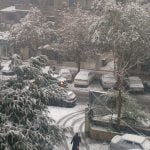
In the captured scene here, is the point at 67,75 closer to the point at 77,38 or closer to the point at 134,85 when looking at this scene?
the point at 77,38

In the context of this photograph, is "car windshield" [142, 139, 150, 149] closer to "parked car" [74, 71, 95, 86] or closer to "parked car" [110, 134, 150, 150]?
"parked car" [110, 134, 150, 150]

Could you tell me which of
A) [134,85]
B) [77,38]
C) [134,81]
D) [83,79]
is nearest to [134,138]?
[134,85]

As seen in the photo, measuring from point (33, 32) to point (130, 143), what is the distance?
943 inches

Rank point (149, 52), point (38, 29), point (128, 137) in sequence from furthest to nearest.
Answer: point (38, 29) → point (149, 52) → point (128, 137)

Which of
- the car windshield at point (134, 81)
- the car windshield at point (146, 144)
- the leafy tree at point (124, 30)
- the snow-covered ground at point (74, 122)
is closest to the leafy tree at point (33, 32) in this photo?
the car windshield at point (134, 81)

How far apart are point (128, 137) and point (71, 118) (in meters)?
7.33

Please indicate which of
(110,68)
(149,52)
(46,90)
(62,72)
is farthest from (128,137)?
(110,68)

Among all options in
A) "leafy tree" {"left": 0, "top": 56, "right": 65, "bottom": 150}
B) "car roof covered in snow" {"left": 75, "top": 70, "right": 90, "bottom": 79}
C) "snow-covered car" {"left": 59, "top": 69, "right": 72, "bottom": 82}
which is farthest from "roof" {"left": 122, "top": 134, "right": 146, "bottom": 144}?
"snow-covered car" {"left": 59, "top": 69, "right": 72, "bottom": 82}

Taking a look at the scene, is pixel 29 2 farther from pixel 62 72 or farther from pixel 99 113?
pixel 99 113

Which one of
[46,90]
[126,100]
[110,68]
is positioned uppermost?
[46,90]

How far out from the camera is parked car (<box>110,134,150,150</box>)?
23.6 m

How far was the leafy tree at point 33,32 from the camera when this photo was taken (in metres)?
45.2

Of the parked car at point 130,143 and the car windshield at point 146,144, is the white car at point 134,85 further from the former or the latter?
the car windshield at point 146,144

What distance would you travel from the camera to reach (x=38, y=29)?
44969 mm
